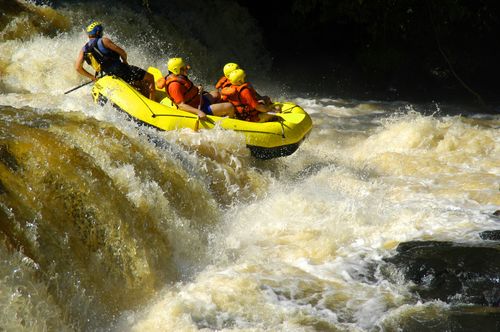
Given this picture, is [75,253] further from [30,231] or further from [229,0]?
[229,0]

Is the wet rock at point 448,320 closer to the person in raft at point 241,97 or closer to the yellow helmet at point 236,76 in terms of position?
the person in raft at point 241,97

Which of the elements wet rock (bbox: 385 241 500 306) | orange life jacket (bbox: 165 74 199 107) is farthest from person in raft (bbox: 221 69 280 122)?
wet rock (bbox: 385 241 500 306)

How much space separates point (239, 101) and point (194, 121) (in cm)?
65

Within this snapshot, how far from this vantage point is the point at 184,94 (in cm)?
725

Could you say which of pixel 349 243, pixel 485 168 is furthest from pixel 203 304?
pixel 485 168

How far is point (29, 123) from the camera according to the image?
5379 millimetres

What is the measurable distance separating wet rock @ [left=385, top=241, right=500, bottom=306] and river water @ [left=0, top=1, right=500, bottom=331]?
0.45 feet

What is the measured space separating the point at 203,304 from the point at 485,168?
442cm

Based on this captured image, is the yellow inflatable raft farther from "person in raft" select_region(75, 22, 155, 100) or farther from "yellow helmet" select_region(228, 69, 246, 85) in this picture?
"yellow helmet" select_region(228, 69, 246, 85)

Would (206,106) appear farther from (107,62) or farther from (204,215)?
(204,215)

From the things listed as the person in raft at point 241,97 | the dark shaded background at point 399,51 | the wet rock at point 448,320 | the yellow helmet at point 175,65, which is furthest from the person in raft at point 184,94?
the dark shaded background at point 399,51

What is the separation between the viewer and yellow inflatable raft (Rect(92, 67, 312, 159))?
6973mm

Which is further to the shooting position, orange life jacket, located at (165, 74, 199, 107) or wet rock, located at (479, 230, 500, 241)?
orange life jacket, located at (165, 74, 199, 107)

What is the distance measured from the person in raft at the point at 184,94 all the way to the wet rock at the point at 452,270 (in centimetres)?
252
